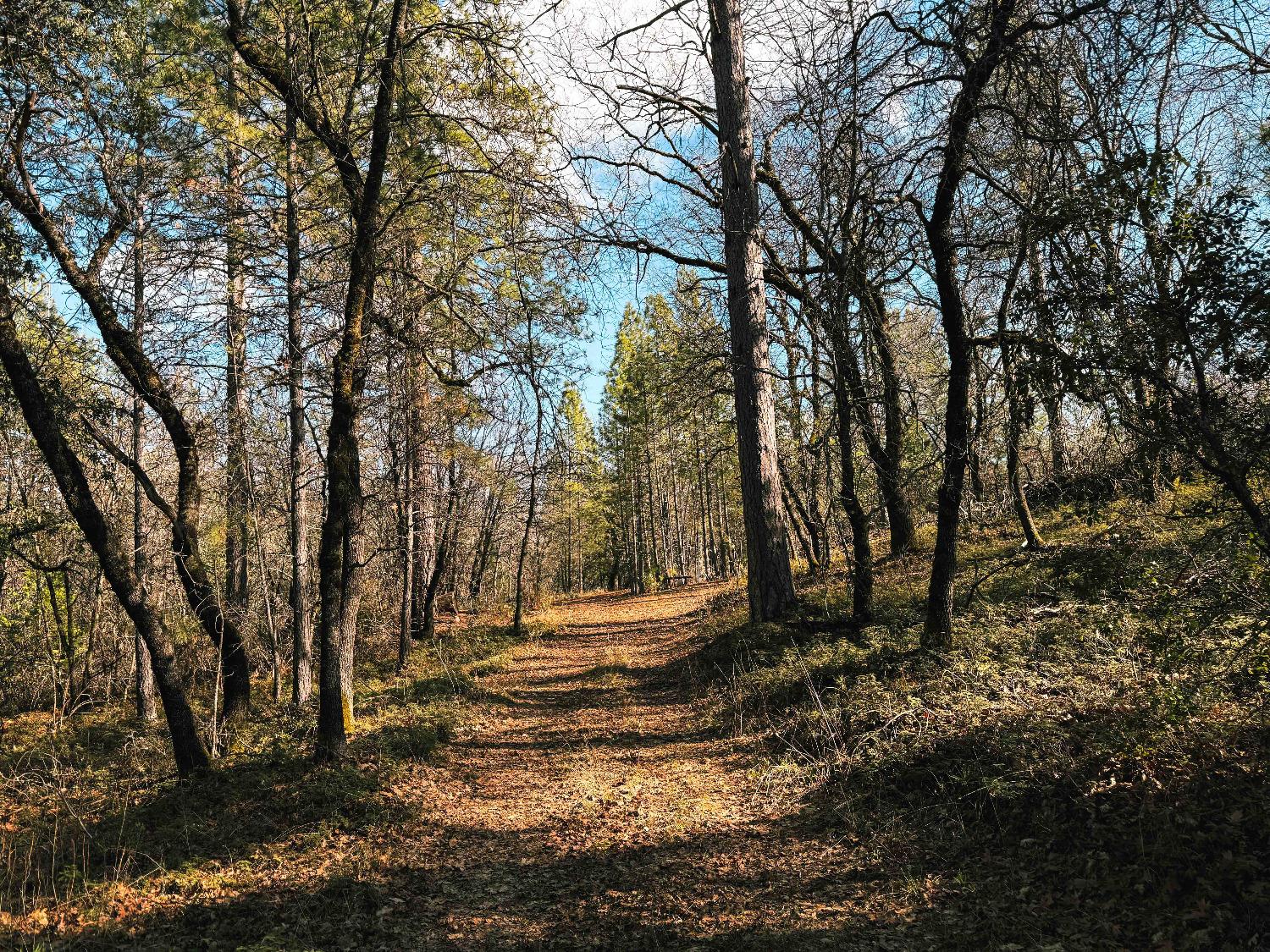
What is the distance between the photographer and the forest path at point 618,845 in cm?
391

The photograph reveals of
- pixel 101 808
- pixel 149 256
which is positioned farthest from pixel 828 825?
pixel 149 256

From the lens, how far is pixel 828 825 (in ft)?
16.2

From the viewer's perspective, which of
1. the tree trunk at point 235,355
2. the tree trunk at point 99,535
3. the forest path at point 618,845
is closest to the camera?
the forest path at point 618,845

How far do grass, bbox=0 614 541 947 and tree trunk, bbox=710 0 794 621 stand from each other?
4875 mm

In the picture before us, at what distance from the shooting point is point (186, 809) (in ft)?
18.7

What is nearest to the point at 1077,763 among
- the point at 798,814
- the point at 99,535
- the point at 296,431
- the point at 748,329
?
the point at 798,814

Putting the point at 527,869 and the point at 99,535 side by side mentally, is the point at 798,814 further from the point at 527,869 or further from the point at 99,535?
the point at 99,535

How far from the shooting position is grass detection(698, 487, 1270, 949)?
3.32 meters

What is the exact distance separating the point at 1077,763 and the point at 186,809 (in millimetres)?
6938

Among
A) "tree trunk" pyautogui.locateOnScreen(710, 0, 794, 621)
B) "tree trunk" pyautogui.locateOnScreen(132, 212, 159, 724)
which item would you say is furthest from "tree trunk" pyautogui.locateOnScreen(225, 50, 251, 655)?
"tree trunk" pyautogui.locateOnScreen(710, 0, 794, 621)

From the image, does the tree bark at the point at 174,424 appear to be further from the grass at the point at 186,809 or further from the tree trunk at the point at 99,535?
the grass at the point at 186,809

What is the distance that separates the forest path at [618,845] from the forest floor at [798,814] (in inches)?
1.0

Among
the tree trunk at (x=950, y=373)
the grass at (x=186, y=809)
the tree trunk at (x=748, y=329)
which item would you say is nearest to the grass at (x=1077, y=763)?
the tree trunk at (x=950, y=373)

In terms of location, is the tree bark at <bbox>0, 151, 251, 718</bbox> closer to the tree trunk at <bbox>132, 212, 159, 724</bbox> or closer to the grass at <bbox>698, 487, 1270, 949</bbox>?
the tree trunk at <bbox>132, 212, 159, 724</bbox>
